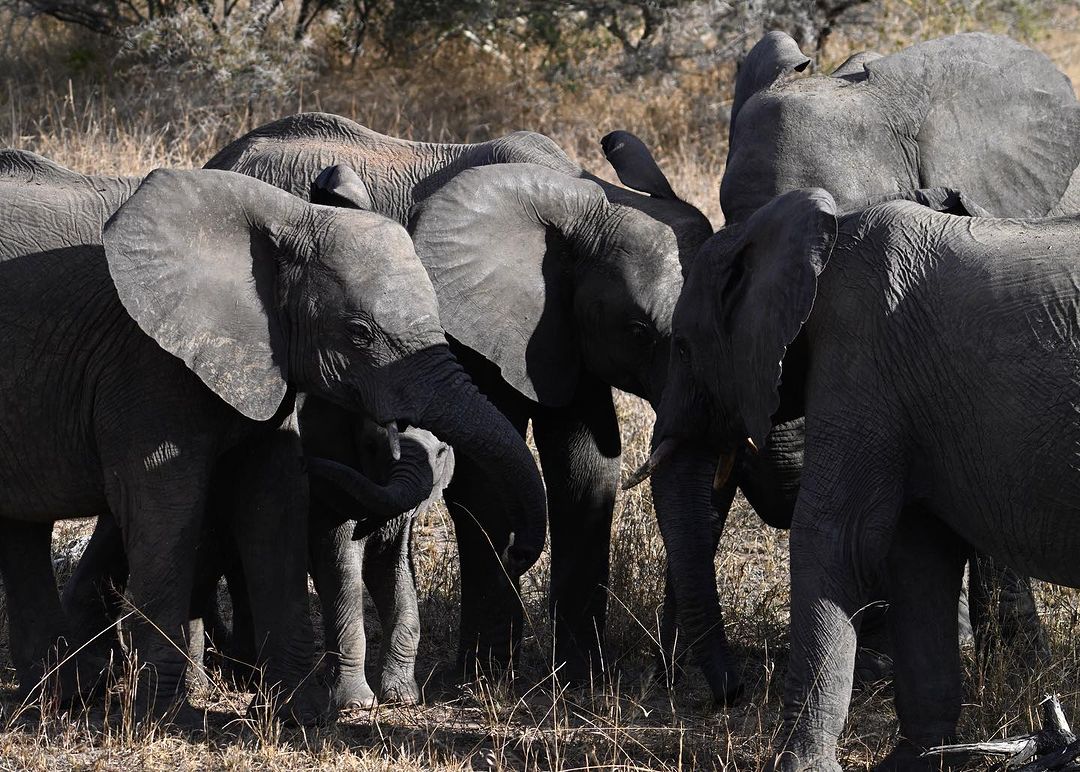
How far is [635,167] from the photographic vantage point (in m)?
6.39

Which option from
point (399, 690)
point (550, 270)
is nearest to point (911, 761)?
point (399, 690)

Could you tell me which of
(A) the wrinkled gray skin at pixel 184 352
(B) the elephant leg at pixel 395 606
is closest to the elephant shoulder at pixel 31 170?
(A) the wrinkled gray skin at pixel 184 352

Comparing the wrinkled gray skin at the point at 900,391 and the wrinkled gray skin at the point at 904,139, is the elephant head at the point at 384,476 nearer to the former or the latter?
the wrinkled gray skin at the point at 904,139

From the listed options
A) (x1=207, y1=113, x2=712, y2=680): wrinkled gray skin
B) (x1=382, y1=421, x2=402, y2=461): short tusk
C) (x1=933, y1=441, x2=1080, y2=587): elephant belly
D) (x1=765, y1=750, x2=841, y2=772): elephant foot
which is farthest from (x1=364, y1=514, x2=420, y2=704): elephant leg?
(x1=933, y1=441, x2=1080, y2=587): elephant belly

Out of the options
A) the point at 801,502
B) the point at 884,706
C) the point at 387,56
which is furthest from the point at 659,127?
the point at 801,502

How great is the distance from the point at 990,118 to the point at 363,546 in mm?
2854

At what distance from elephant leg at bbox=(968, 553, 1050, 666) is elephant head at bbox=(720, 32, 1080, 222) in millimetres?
1371

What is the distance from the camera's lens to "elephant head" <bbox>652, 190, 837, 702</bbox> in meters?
4.38

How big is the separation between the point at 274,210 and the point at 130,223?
43 cm

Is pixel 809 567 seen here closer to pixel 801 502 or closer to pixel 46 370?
pixel 801 502

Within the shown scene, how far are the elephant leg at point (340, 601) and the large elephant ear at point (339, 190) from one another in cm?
99

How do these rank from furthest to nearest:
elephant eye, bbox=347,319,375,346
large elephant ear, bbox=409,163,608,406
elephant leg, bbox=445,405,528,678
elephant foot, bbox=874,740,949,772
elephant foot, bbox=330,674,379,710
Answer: elephant leg, bbox=445,405,528,678 < large elephant ear, bbox=409,163,608,406 < elephant foot, bbox=330,674,379,710 < elephant eye, bbox=347,319,375,346 < elephant foot, bbox=874,740,949,772

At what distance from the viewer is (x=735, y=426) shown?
4.88 meters

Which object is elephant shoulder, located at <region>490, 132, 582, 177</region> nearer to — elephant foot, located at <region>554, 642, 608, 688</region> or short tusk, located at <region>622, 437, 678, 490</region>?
short tusk, located at <region>622, 437, 678, 490</region>
